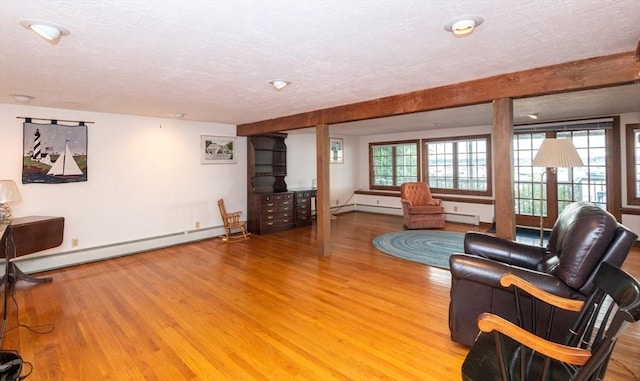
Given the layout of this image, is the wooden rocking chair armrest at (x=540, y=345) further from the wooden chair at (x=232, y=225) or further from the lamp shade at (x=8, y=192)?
the wooden chair at (x=232, y=225)

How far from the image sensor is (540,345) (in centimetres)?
114

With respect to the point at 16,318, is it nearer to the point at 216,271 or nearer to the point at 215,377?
the point at 216,271

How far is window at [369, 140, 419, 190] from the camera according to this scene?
8.20 m

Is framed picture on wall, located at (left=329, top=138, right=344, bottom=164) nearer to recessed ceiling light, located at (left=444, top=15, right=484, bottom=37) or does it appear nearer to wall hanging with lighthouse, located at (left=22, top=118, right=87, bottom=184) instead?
wall hanging with lighthouse, located at (left=22, top=118, right=87, bottom=184)

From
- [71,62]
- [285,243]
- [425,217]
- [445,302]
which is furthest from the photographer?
[425,217]

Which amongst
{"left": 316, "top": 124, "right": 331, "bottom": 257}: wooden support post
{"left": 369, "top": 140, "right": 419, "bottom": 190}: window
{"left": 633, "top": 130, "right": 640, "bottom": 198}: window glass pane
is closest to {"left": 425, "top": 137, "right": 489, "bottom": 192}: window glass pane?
{"left": 369, "top": 140, "right": 419, "bottom": 190}: window

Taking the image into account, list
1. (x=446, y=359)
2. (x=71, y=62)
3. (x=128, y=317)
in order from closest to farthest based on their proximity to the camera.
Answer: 1. (x=446, y=359)
2. (x=71, y=62)
3. (x=128, y=317)

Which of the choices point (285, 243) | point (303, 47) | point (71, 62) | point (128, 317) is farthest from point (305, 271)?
point (71, 62)

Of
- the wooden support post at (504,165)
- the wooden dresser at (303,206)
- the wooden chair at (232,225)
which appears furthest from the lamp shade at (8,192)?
the wooden support post at (504,165)

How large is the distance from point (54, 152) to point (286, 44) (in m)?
4.01

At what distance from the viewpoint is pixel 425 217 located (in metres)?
6.54

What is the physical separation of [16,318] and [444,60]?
4413 millimetres

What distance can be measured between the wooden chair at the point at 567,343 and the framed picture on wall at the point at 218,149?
530cm

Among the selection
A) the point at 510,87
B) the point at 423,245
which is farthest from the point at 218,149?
the point at 510,87
